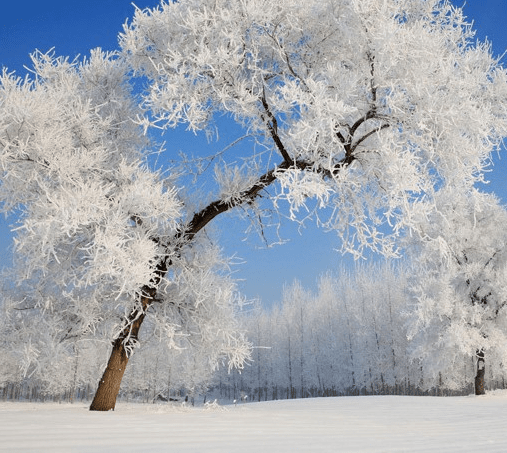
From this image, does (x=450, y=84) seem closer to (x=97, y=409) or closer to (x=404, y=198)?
(x=404, y=198)

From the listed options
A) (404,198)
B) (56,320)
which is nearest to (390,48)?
(404,198)

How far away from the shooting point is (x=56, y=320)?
28.7ft

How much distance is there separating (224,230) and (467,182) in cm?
463

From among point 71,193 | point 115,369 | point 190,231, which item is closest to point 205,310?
point 190,231

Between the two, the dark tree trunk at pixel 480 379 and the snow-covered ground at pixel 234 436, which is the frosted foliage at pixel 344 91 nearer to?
the snow-covered ground at pixel 234 436

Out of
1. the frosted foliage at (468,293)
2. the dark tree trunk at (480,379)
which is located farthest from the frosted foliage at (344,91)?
the dark tree trunk at (480,379)

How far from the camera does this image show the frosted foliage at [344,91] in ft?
Answer: 22.5

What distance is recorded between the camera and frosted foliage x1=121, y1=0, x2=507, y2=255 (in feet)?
22.5

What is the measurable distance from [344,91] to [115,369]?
5.95 meters

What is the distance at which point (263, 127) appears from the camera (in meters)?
7.99

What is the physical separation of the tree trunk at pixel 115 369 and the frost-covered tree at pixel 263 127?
2 cm

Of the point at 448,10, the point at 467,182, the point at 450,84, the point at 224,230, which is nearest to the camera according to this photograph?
the point at 450,84

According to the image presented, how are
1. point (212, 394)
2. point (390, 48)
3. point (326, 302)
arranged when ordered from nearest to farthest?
point (390, 48) < point (326, 302) < point (212, 394)

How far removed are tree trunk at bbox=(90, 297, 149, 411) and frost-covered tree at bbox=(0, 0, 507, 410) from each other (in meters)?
0.02
